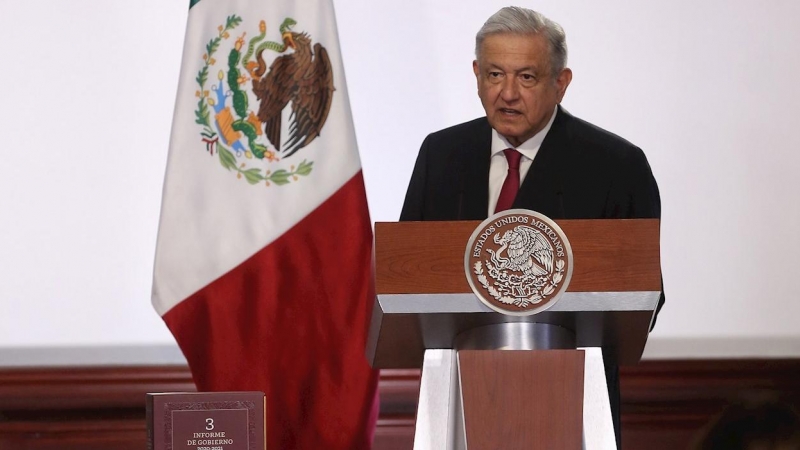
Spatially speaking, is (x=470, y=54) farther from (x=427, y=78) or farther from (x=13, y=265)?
(x=13, y=265)

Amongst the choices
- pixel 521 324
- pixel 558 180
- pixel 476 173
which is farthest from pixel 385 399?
pixel 521 324

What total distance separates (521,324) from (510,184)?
61 centimetres

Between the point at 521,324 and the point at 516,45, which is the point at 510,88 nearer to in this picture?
the point at 516,45

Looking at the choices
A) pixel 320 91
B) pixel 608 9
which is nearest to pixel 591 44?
pixel 608 9

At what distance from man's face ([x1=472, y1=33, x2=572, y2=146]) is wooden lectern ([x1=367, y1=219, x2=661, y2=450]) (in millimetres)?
662

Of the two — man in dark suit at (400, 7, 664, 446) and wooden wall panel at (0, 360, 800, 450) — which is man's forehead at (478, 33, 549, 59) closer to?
man in dark suit at (400, 7, 664, 446)

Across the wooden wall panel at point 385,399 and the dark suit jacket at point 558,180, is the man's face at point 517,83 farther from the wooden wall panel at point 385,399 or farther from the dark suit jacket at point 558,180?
the wooden wall panel at point 385,399

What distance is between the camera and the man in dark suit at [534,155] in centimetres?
245

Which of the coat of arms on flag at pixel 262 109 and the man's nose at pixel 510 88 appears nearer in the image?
the man's nose at pixel 510 88

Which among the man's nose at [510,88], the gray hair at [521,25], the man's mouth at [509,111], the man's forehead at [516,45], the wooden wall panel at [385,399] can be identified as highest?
the gray hair at [521,25]

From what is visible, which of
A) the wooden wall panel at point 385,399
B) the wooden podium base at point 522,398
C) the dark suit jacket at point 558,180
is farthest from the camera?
the wooden wall panel at point 385,399

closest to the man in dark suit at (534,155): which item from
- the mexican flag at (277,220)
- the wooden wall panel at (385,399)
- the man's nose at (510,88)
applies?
the man's nose at (510,88)

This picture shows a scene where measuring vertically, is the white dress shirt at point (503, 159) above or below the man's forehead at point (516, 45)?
below

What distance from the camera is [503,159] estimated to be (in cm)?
255
